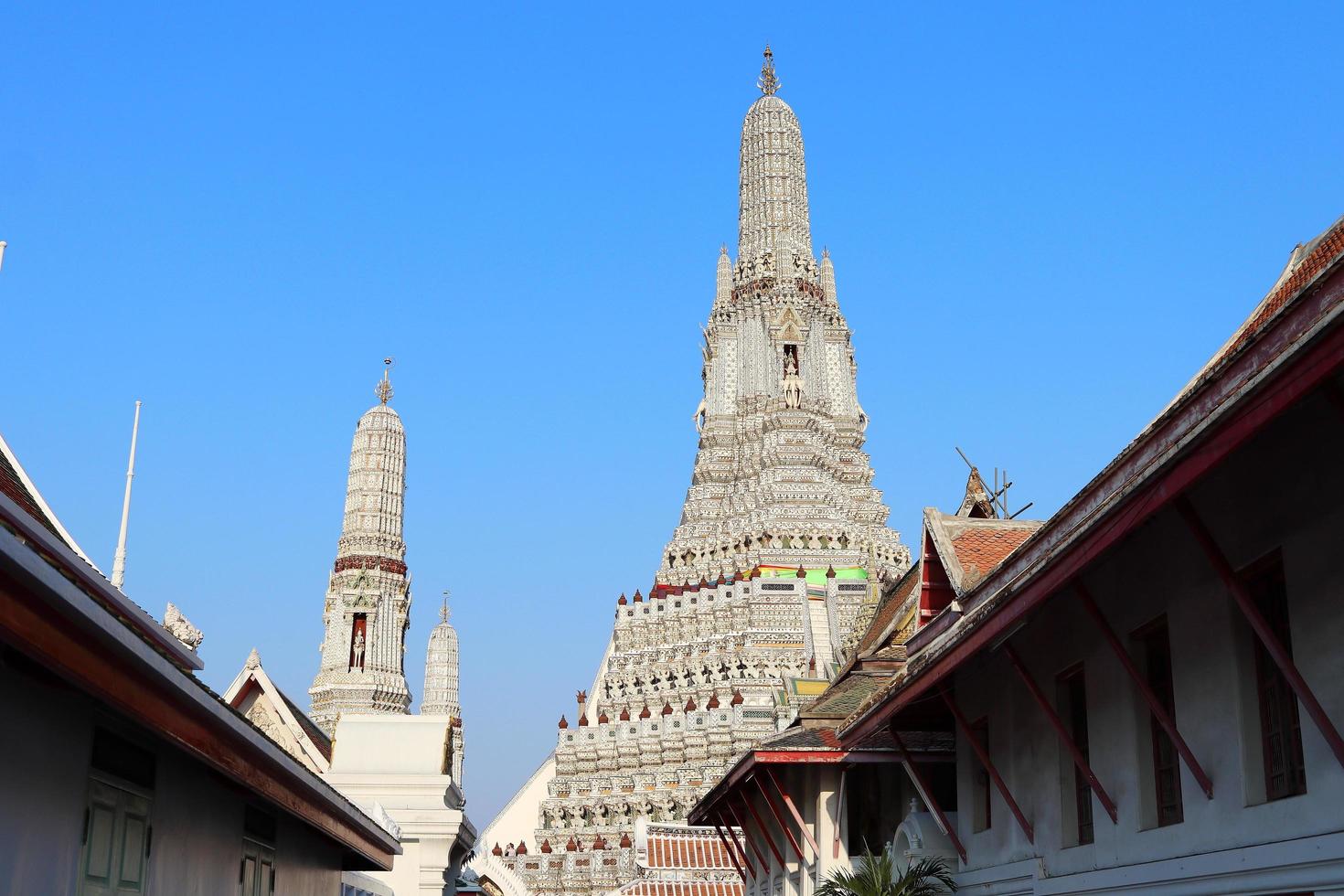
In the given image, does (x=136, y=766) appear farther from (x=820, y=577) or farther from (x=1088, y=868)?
(x=820, y=577)

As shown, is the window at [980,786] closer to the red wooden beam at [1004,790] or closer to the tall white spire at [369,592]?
the red wooden beam at [1004,790]

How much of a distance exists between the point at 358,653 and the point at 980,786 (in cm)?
3989

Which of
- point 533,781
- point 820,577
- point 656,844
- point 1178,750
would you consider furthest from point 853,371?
point 1178,750

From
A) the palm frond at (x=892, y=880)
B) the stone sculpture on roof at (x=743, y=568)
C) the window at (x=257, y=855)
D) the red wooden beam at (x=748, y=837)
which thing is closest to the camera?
the window at (x=257, y=855)

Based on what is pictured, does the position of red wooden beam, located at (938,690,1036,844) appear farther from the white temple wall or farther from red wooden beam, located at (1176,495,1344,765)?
red wooden beam, located at (1176,495,1344,765)

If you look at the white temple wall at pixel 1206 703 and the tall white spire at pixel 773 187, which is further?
the tall white spire at pixel 773 187

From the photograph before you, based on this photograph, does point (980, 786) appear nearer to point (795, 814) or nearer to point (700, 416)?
point (795, 814)

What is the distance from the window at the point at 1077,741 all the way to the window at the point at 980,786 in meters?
2.35

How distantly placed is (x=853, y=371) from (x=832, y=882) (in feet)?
238

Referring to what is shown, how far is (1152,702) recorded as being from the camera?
10.9m

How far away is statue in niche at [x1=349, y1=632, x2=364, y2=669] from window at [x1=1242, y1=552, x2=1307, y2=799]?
46171 millimetres

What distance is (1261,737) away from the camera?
1003 centimetres

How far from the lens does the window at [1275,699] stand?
31.6ft

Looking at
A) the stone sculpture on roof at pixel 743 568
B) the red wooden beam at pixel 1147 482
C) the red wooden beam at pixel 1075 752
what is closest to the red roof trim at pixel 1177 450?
the red wooden beam at pixel 1147 482
